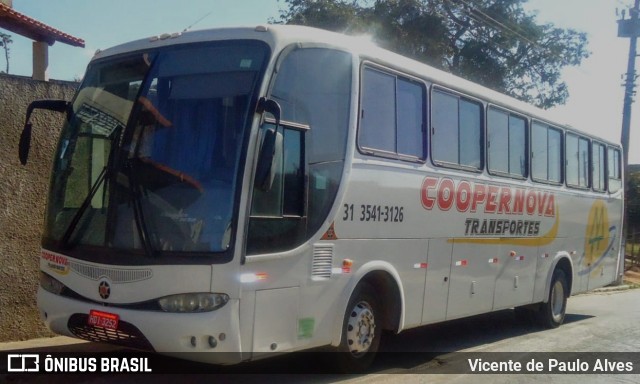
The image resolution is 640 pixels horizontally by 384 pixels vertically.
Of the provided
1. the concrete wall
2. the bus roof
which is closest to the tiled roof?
the concrete wall

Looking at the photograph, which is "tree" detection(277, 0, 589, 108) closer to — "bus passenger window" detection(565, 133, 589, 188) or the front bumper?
"bus passenger window" detection(565, 133, 589, 188)

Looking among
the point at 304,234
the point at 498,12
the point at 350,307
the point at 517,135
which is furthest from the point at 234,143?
the point at 498,12

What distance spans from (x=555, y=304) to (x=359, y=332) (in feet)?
20.7

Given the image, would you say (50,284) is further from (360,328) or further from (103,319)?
(360,328)

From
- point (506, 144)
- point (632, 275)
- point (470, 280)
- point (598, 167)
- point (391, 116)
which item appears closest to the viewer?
point (391, 116)

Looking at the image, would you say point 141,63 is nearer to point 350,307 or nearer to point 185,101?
point 185,101

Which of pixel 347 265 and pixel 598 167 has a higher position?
pixel 598 167

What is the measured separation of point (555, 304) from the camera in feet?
43.0

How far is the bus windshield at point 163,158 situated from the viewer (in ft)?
21.1

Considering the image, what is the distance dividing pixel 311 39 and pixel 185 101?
1.43 m

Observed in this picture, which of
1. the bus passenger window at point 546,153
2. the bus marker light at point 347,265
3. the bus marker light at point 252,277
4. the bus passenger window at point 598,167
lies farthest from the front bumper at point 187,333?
the bus passenger window at point 598,167

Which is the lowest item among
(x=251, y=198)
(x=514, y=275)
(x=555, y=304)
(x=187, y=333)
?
(x=555, y=304)

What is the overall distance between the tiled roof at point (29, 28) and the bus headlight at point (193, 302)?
606 cm

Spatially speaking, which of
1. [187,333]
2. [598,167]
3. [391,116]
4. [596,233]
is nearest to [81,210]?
[187,333]
